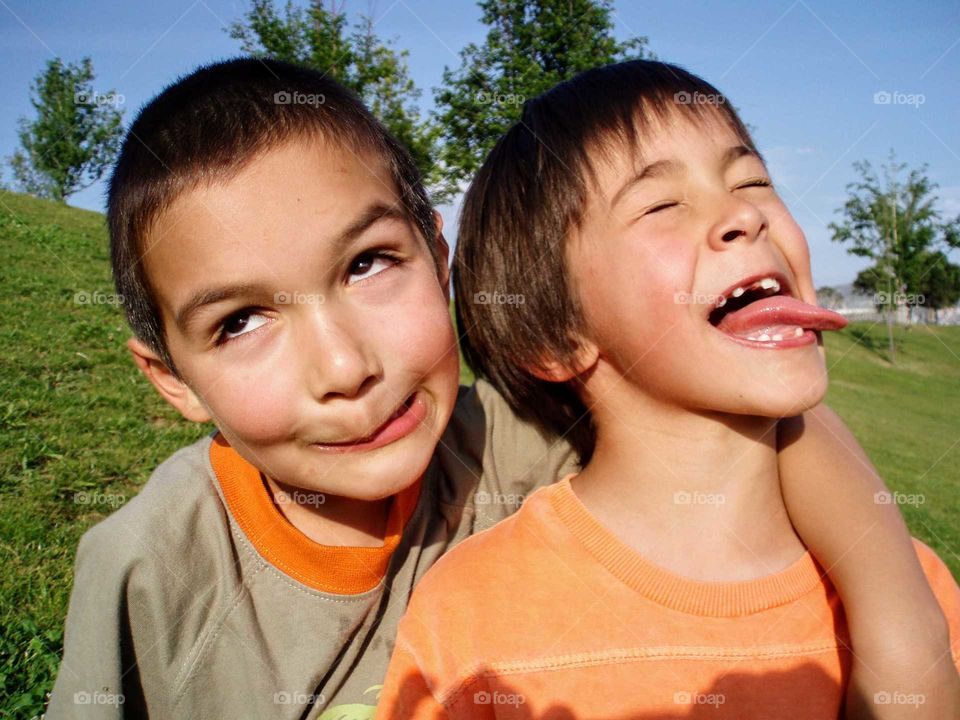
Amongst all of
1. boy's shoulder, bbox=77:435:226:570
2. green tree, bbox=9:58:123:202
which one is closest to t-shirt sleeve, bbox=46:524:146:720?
boy's shoulder, bbox=77:435:226:570

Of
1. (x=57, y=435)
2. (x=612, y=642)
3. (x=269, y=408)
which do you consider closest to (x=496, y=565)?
(x=612, y=642)

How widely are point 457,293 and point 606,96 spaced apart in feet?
2.41

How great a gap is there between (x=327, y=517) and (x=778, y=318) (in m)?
1.34

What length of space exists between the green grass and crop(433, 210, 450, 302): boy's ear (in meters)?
2.00

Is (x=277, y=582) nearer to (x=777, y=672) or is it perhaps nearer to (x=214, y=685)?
(x=214, y=685)

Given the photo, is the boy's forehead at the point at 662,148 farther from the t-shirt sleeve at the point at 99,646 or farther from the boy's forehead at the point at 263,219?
the t-shirt sleeve at the point at 99,646

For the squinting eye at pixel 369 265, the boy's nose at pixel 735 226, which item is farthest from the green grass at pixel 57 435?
the boy's nose at pixel 735 226

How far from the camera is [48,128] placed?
27047mm

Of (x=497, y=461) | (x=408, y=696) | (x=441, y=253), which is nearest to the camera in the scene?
(x=408, y=696)

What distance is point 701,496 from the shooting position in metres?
1.79

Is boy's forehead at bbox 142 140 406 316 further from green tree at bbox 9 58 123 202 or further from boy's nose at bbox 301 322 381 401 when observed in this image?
green tree at bbox 9 58 123 202

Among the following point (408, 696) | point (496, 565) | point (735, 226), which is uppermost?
point (735, 226)

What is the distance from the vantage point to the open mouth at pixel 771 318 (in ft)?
5.28

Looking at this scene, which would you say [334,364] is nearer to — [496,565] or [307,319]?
[307,319]
